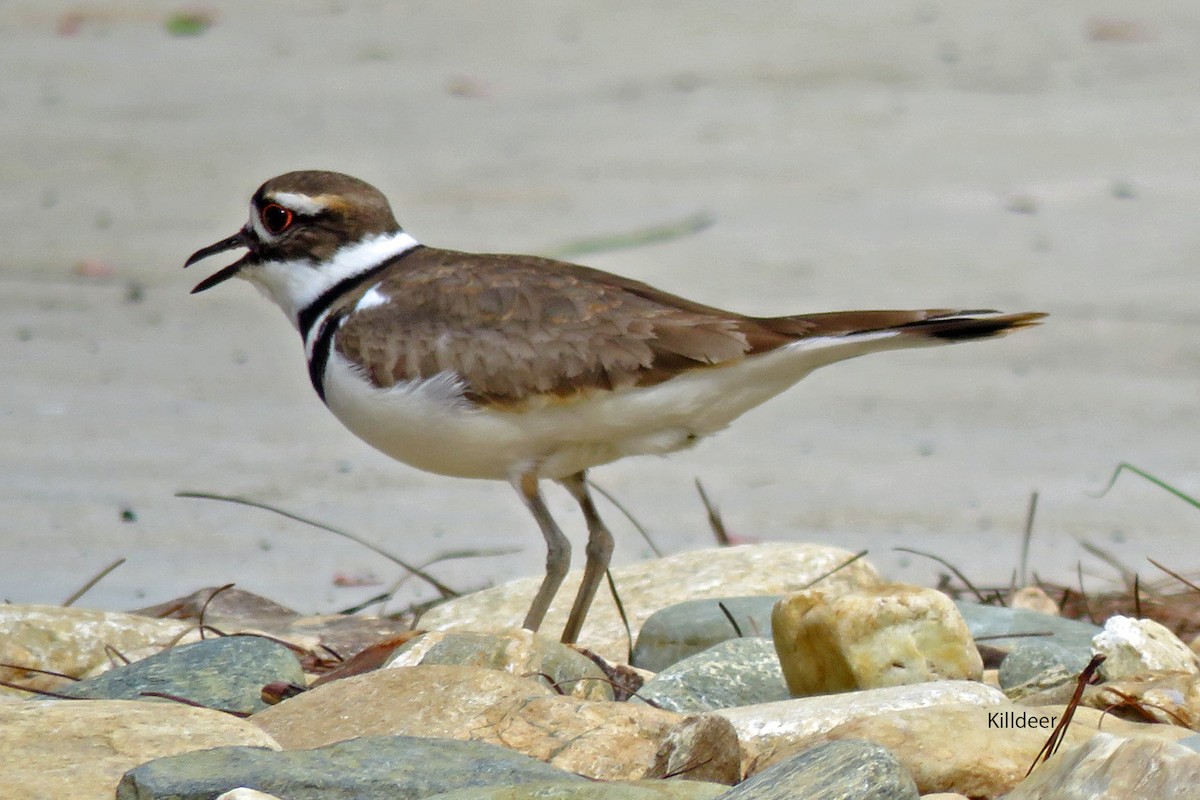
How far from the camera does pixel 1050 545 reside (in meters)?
5.14

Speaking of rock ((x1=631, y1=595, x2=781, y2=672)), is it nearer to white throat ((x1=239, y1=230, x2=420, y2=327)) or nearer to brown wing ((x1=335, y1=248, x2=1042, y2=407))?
brown wing ((x1=335, y1=248, x2=1042, y2=407))

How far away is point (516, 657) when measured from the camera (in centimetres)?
315

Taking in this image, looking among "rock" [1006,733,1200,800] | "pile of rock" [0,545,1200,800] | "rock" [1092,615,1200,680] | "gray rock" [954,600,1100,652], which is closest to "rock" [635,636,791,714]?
"pile of rock" [0,545,1200,800]

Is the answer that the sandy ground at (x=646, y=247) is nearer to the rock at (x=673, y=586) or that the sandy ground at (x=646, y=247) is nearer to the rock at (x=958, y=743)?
the rock at (x=673, y=586)

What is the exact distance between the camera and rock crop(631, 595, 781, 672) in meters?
3.73

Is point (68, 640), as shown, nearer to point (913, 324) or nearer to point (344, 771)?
point (344, 771)

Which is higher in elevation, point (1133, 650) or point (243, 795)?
point (243, 795)

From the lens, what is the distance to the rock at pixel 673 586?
159 inches

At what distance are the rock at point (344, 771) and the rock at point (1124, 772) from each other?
2.03ft

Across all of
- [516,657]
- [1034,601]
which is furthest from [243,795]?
[1034,601]

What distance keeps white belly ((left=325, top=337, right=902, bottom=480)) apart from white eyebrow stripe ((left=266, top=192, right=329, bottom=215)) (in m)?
0.43

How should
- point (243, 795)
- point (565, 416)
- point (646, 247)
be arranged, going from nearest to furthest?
point (243, 795) → point (565, 416) → point (646, 247)

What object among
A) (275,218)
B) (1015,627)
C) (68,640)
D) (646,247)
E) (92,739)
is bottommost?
(1015,627)

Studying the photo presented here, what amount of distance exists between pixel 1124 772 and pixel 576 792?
2.21 feet
